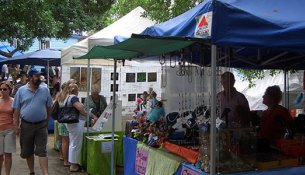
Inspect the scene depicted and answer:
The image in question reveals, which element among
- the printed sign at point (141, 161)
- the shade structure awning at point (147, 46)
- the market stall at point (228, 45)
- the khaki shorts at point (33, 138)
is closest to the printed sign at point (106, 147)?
the khaki shorts at point (33, 138)

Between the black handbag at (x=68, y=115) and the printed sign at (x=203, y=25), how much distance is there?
3.94m

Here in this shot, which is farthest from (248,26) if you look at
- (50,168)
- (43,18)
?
(43,18)

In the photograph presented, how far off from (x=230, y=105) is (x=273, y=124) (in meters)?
0.56

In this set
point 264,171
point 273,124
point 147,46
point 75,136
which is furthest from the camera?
point 75,136

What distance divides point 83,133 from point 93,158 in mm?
723

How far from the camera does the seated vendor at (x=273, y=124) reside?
4296 millimetres

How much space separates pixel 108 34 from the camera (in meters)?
7.45

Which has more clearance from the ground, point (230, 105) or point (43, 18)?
point (43, 18)

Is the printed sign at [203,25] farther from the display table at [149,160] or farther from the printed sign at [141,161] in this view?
the printed sign at [141,161]

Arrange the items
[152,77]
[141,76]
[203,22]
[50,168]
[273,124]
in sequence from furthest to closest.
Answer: [152,77], [141,76], [50,168], [273,124], [203,22]

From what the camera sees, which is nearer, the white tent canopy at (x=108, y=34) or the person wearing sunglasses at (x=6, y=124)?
the person wearing sunglasses at (x=6, y=124)

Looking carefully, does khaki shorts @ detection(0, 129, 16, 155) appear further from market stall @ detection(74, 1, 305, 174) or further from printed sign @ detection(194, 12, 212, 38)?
printed sign @ detection(194, 12, 212, 38)

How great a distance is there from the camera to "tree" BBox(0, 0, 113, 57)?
10.5 m

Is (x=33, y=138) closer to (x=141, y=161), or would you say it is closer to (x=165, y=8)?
(x=141, y=161)
